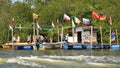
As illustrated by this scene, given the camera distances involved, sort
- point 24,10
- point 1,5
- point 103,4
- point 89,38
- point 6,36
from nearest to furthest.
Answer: point 89,38 → point 103,4 → point 6,36 → point 24,10 → point 1,5

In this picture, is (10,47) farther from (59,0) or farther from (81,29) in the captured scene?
(59,0)

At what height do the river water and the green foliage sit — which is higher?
the green foliage

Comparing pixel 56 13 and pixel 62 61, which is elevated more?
pixel 56 13

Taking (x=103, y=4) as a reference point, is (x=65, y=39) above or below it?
below

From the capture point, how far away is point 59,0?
8462cm

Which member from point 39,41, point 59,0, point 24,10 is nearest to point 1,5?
point 24,10

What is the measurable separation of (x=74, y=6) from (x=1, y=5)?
115ft

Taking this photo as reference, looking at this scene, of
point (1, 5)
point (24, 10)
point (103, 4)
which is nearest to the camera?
point (103, 4)

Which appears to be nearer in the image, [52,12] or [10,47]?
[10,47]

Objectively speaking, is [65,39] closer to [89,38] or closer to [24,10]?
[89,38]

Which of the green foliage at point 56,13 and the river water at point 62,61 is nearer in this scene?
the river water at point 62,61

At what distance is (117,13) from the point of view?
222 feet

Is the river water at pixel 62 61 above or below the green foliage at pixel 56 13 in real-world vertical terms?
below

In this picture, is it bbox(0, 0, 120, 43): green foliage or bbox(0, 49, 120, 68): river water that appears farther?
bbox(0, 0, 120, 43): green foliage
